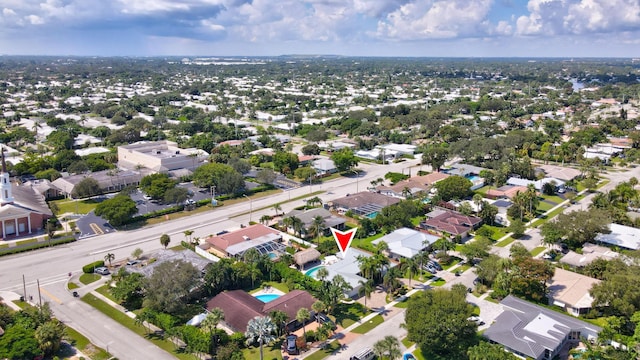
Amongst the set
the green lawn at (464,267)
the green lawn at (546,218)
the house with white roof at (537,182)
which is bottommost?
the green lawn at (464,267)

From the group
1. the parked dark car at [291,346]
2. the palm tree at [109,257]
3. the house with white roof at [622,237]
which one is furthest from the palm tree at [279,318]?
the house with white roof at [622,237]

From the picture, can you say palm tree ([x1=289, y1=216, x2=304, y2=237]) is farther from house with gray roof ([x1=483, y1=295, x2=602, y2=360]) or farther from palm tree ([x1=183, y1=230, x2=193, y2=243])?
house with gray roof ([x1=483, y1=295, x2=602, y2=360])

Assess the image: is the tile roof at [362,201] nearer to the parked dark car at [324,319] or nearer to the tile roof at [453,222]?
the tile roof at [453,222]

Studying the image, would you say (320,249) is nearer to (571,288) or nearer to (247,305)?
(247,305)

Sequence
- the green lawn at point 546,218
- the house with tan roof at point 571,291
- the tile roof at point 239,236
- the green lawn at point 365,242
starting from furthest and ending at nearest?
the green lawn at point 546,218
the green lawn at point 365,242
the tile roof at point 239,236
the house with tan roof at point 571,291

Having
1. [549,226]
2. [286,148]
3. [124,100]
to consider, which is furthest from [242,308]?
[124,100]

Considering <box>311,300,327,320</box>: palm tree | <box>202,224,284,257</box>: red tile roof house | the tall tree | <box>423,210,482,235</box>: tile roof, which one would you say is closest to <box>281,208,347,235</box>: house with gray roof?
<box>202,224,284,257</box>: red tile roof house
